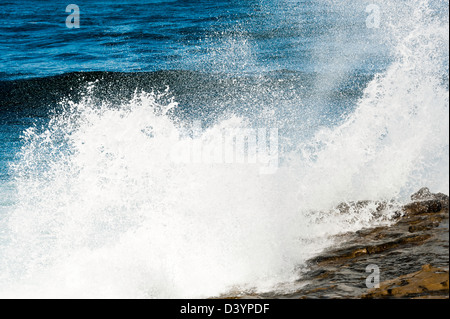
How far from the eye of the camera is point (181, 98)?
16.1 metres

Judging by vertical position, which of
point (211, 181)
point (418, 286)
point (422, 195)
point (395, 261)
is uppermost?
point (211, 181)

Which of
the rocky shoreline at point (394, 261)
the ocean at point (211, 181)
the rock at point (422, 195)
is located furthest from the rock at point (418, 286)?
the rock at point (422, 195)

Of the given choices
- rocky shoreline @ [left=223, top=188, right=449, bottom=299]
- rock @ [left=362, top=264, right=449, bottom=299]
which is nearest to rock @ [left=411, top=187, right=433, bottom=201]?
rocky shoreline @ [left=223, top=188, right=449, bottom=299]

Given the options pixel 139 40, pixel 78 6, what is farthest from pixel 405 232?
pixel 78 6

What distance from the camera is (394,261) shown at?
198 inches

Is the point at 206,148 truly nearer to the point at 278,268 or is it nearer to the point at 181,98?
the point at 278,268

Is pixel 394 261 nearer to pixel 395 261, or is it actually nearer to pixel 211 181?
pixel 395 261

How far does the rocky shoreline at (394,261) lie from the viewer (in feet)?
14.1

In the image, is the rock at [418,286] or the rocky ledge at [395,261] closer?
the rock at [418,286]

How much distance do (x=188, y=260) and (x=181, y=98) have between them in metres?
11.0

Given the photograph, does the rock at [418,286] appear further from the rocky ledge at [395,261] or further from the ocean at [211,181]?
the ocean at [211,181]

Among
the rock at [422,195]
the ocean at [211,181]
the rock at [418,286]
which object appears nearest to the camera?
the rock at [418,286]

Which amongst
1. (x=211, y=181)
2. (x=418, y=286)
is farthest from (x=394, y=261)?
(x=211, y=181)

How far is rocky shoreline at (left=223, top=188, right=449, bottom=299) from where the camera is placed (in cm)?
429
